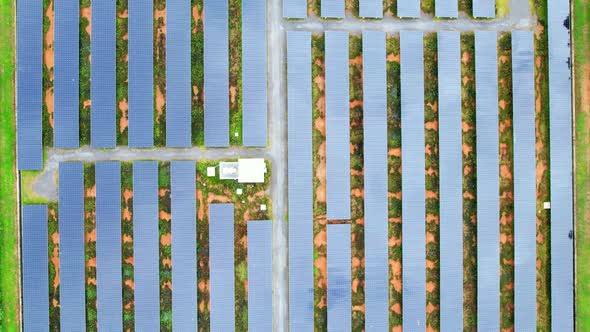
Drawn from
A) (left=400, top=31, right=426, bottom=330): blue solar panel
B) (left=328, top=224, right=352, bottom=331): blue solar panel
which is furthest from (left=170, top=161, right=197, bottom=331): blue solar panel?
(left=400, top=31, right=426, bottom=330): blue solar panel

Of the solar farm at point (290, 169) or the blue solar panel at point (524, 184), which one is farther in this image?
the blue solar panel at point (524, 184)

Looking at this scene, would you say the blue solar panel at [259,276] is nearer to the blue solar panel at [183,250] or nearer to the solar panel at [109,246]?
the blue solar panel at [183,250]

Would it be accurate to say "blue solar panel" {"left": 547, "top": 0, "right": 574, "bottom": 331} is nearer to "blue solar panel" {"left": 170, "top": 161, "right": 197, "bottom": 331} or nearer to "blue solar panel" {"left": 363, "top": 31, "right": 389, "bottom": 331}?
"blue solar panel" {"left": 363, "top": 31, "right": 389, "bottom": 331}

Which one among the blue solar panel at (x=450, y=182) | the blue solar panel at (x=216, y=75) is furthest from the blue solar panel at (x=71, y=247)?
the blue solar panel at (x=450, y=182)

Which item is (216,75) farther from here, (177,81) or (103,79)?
(103,79)

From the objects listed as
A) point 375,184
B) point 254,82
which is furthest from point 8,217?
point 375,184

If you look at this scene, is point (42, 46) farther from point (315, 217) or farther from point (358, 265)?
point (358, 265)
